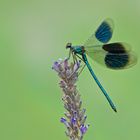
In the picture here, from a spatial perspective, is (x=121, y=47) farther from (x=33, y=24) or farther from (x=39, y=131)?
(x=33, y=24)

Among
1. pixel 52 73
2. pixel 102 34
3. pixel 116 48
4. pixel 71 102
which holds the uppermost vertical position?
pixel 52 73

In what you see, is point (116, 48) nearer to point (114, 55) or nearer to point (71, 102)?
point (114, 55)

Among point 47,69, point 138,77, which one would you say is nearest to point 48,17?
point 47,69

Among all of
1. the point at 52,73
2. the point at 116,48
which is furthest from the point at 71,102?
the point at 52,73

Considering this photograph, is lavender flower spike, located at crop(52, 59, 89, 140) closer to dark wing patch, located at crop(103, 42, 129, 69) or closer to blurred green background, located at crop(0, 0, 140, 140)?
dark wing patch, located at crop(103, 42, 129, 69)

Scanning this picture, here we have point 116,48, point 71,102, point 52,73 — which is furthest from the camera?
point 52,73

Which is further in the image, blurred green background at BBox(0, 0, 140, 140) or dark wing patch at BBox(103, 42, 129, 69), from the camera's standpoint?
blurred green background at BBox(0, 0, 140, 140)

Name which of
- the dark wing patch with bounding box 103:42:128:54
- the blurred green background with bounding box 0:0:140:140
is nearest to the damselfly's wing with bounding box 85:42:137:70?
the dark wing patch with bounding box 103:42:128:54
